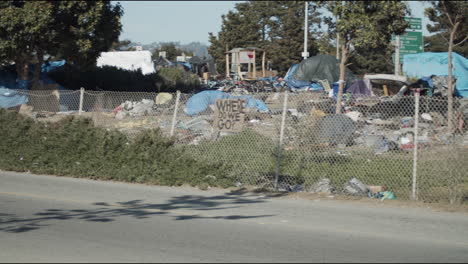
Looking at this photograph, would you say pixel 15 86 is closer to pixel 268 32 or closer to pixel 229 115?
pixel 229 115

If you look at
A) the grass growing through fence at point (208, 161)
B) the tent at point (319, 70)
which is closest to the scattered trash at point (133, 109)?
the grass growing through fence at point (208, 161)

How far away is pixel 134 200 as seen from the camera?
10.2 m

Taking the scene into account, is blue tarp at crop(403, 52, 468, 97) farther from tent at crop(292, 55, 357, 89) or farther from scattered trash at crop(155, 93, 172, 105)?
scattered trash at crop(155, 93, 172, 105)

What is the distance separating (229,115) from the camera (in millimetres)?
11844

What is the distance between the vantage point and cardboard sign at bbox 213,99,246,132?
38.5 ft

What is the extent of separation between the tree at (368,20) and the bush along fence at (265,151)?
330 cm

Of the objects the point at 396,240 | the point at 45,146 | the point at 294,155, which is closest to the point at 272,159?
the point at 294,155

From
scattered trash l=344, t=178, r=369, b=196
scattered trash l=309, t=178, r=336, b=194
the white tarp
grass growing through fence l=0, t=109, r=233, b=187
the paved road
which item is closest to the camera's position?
the paved road

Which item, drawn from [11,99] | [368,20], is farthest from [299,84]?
[11,99]

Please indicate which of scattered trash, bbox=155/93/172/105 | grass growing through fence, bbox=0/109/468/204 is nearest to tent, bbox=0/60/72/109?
scattered trash, bbox=155/93/172/105

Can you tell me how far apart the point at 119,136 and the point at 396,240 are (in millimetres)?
7190

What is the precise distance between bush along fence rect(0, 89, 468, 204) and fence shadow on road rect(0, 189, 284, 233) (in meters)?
1.01

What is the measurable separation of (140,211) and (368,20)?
32.7 feet

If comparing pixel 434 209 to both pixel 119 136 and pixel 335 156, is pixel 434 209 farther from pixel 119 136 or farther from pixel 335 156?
pixel 119 136
